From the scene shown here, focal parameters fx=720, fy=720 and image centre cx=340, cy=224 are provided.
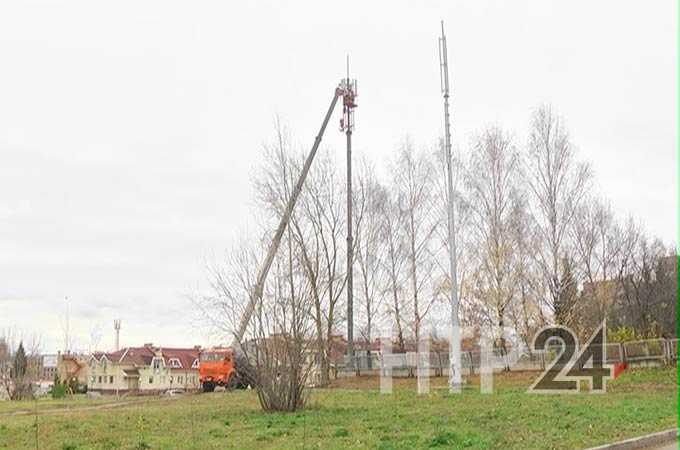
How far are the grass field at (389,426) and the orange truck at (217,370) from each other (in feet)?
52.1

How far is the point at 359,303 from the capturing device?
41156 millimetres

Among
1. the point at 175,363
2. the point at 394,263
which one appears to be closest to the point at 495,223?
the point at 394,263

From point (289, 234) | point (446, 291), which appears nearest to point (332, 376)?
point (446, 291)

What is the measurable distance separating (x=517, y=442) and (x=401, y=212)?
3000 cm

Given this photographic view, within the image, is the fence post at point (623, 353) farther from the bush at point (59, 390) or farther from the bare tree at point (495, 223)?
the bush at point (59, 390)

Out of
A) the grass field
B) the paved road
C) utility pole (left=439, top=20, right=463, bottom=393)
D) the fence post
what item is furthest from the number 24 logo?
the paved road

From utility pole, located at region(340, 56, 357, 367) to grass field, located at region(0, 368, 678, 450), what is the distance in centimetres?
1657

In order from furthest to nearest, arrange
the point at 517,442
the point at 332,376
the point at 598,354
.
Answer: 1. the point at 332,376
2. the point at 598,354
3. the point at 517,442

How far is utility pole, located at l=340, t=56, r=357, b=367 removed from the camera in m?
38.2

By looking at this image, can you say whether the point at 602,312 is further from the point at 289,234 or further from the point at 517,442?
the point at 517,442

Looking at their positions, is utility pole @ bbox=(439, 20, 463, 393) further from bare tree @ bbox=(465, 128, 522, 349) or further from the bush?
the bush

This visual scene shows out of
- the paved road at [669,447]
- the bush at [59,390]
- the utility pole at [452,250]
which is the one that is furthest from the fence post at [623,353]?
the bush at [59,390]

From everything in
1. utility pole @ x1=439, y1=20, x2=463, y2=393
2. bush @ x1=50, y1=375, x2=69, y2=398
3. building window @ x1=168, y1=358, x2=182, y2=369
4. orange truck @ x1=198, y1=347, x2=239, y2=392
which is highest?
utility pole @ x1=439, y1=20, x2=463, y2=393

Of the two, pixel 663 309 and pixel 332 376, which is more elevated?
pixel 663 309
